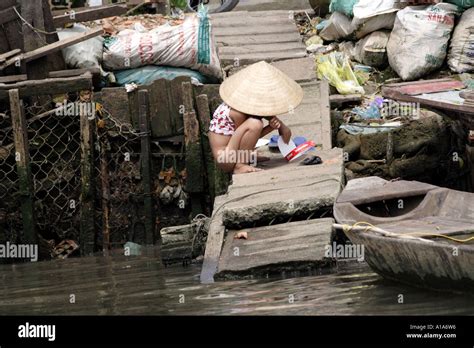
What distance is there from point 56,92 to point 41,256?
70.1 inches

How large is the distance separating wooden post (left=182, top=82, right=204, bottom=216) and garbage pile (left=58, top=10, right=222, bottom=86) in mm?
401

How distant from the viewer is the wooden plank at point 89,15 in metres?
14.6

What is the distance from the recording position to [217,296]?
1033 centimetres

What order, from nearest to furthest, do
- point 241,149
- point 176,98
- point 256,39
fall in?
1. point 241,149
2. point 176,98
3. point 256,39

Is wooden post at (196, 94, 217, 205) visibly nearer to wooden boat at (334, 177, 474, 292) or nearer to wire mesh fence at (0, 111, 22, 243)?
wire mesh fence at (0, 111, 22, 243)

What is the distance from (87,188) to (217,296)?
4.07 m

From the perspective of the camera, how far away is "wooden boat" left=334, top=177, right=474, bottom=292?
969 centimetres

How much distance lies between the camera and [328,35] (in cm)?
1652

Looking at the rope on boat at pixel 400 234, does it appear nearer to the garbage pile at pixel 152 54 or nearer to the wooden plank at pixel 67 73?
the garbage pile at pixel 152 54

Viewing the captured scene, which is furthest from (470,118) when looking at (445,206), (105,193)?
(105,193)

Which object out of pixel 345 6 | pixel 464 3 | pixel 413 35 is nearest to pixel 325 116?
pixel 413 35

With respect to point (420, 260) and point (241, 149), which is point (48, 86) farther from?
point (420, 260)
